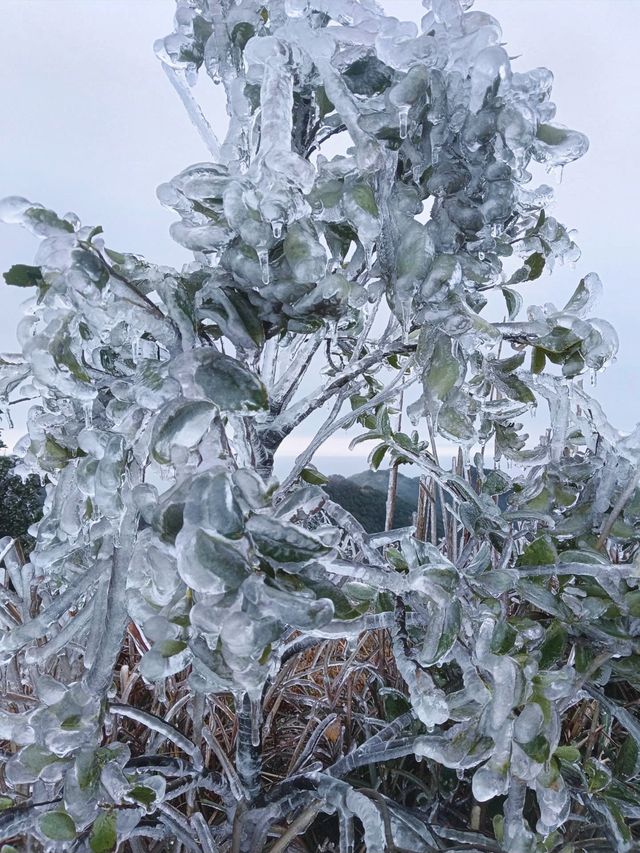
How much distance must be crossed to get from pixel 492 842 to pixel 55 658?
2.94 feet

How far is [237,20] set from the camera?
0.79 metres

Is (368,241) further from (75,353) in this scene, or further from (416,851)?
(416,851)

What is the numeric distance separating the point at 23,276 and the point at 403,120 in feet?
1.33

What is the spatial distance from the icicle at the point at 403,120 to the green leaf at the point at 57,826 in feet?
2.40

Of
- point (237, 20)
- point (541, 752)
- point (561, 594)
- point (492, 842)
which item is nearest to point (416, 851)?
point (492, 842)

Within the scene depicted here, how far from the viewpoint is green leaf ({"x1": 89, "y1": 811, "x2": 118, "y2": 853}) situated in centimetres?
71

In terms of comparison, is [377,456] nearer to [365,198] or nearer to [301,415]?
[301,415]

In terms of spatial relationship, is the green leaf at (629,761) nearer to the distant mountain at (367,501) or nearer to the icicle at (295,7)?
the icicle at (295,7)

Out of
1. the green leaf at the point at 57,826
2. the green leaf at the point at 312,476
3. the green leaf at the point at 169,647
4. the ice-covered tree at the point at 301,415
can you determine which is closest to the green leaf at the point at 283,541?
the ice-covered tree at the point at 301,415

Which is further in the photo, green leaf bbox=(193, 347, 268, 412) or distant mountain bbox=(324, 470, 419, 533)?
distant mountain bbox=(324, 470, 419, 533)

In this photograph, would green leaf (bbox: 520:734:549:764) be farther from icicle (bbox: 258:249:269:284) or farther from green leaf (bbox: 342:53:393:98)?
green leaf (bbox: 342:53:393:98)

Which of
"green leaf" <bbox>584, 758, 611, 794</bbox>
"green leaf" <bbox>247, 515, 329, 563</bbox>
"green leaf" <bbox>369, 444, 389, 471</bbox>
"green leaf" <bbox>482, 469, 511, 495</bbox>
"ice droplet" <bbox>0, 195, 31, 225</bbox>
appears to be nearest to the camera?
"green leaf" <bbox>247, 515, 329, 563</bbox>

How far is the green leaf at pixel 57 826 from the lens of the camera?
675 mm

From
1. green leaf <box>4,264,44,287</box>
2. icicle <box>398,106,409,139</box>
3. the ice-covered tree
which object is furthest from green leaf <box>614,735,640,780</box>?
green leaf <box>4,264,44,287</box>
